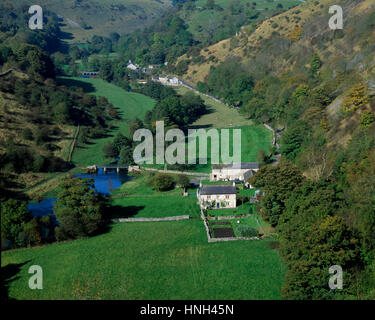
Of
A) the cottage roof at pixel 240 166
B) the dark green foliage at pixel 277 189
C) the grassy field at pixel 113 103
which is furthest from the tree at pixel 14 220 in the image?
the grassy field at pixel 113 103

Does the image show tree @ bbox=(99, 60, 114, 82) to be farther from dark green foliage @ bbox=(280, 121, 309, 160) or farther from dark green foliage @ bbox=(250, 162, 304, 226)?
dark green foliage @ bbox=(250, 162, 304, 226)

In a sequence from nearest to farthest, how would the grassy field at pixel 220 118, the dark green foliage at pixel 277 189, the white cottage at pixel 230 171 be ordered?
1. the dark green foliage at pixel 277 189
2. the white cottage at pixel 230 171
3. the grassy field at pixel 220 118

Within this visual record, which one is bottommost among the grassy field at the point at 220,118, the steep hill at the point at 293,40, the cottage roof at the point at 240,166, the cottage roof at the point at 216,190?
the cottage roof at the point at 216,190

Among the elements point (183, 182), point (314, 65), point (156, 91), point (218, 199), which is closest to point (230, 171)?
point (183, 182)

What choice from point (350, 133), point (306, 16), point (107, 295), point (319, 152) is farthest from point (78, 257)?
point (306, 16)

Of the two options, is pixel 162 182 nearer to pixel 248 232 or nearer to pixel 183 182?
pixel 183 182

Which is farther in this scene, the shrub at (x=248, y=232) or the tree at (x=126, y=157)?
the tree at (x=126, y=157)

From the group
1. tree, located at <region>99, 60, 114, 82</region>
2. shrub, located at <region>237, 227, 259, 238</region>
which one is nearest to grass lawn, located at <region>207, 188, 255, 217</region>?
shrub, located at <region>237, 227, 259, 238</region>

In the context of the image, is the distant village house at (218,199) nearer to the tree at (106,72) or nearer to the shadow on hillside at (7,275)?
the shadow on hillside at (7,275)
